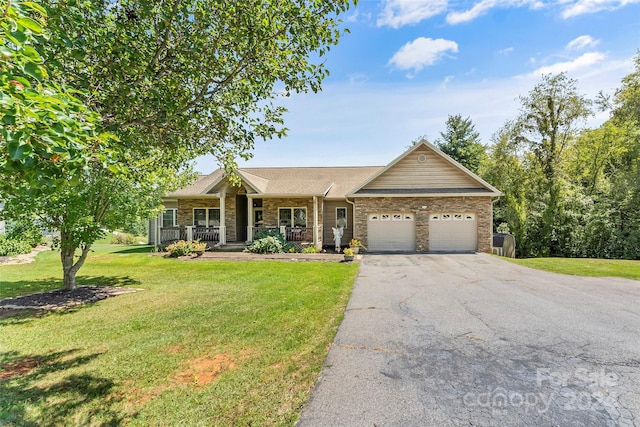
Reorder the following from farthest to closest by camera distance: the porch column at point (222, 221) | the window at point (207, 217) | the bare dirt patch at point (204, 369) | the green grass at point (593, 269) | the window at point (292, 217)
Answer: the window at point (207, 217), the window at point (292, 217), the porch column at point (222, 221), the green grass at point (593, 269), the bare dirt patch at point (204, 369)

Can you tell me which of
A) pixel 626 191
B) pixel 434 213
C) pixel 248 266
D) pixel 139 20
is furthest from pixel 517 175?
pixel 139 20

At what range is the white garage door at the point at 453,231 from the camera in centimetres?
1650

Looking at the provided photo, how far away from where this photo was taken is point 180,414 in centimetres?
306

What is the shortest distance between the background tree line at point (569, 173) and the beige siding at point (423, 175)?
610 centimetres

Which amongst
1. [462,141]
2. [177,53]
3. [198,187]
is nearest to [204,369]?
[177,53]

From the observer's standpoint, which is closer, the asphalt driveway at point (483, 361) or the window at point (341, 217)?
the asphalt driveway at point (483, 361)

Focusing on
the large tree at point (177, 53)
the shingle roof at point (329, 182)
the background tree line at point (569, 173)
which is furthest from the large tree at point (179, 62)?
the background tree line at point (569, 173)

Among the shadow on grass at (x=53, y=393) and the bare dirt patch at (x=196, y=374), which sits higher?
the bare dirt patch at (x=196, y=374)

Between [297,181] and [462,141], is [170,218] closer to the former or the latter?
[297,181]

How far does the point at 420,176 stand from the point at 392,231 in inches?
134

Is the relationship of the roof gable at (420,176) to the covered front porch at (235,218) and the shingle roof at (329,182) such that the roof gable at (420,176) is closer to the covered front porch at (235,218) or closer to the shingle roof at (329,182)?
the shingle roof at (329,182)

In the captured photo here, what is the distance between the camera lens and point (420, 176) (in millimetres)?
17016

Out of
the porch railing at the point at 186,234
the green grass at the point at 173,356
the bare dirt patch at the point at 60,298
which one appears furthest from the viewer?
the porch railing at the point at 186,234

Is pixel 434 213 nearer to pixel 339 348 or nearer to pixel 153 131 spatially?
pixel 339 348
